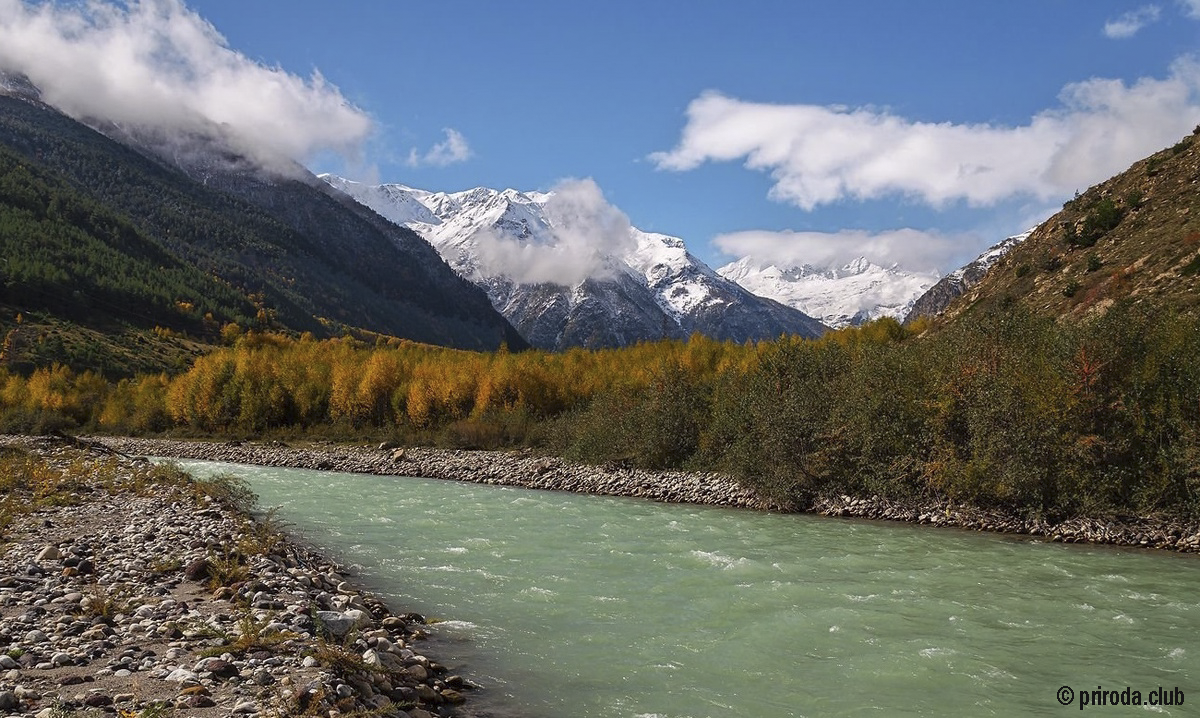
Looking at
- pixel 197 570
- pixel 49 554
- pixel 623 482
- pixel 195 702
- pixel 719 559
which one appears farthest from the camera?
pixel 623 482

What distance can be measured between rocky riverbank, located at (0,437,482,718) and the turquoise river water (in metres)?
1.81

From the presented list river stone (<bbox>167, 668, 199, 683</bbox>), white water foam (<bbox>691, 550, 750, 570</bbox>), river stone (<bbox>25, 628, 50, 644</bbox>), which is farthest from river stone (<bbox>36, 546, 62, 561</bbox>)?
white water foam (<bbox>691, 550, 750, 570</bbox>)

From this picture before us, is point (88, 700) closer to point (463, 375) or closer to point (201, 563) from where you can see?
point (201, 563)

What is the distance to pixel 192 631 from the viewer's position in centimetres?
1135

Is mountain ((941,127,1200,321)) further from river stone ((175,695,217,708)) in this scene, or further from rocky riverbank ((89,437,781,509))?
river stone ((175,695,217,708))

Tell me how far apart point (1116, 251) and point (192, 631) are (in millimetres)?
72778

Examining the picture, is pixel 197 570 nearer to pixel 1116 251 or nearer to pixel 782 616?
pixel 782 616

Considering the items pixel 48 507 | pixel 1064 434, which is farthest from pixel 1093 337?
pixel 48 507

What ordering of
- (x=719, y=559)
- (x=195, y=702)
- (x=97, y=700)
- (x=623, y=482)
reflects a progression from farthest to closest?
(x=623, y=482), (x=719, y=559), (x=195, y=702), (x=97, y=700)

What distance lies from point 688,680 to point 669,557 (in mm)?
12277

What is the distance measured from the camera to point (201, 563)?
16.3 m

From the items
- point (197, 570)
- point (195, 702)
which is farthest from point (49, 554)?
point (195, 702)

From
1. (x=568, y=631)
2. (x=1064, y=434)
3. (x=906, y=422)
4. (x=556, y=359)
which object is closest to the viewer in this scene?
(x=568, y=631)

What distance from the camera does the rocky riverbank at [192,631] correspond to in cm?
869
